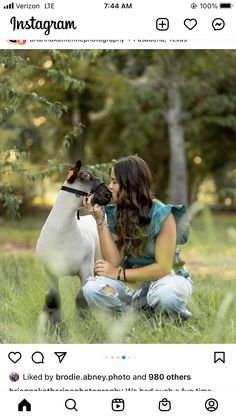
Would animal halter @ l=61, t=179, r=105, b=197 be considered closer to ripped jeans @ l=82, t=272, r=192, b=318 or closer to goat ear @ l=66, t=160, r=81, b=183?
goat ear @ l=66, t=160, r=81, b=183
